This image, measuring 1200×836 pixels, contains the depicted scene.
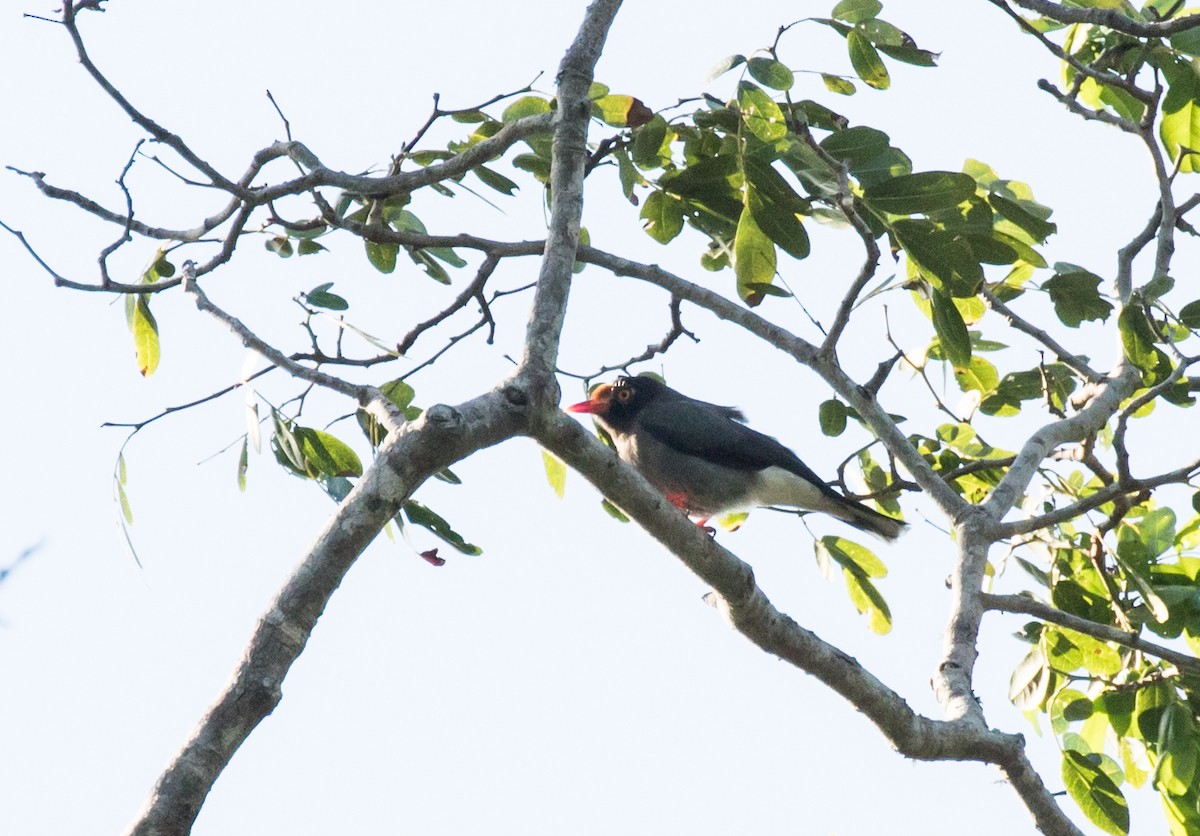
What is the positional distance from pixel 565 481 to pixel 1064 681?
2.16m

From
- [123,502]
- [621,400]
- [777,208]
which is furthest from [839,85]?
[621,400]

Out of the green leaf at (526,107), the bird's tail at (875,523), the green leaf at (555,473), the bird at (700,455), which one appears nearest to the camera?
the green leaf at (526,107)

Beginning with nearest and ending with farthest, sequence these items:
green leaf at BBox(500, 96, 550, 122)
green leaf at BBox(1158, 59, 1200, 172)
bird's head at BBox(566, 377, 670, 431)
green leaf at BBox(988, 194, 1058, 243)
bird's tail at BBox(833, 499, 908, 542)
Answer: green leaf at BBox(1158, 59, 1200, 172) → green leaf at BBox(988, 194, 1058, 243) → green leaf at BBox(500, 96, 550, 122) → bird's tail at BBox(833, 499, 908, 542) → bird's head at BBox(566, 377, 670, 431)

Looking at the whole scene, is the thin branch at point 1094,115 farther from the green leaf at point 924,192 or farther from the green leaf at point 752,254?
the green leaf at point 752,254

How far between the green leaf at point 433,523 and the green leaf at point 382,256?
130 cm

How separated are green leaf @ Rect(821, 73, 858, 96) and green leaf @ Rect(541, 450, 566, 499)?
Answer: 5.85ft

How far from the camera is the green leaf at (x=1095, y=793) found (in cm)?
437

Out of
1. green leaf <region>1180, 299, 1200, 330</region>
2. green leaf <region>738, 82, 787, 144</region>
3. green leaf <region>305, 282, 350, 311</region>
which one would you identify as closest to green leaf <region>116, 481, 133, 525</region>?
green leaf <region>305, 282, 350, 311</region>

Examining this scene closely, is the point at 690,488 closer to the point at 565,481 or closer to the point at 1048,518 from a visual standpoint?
the point at 565,481

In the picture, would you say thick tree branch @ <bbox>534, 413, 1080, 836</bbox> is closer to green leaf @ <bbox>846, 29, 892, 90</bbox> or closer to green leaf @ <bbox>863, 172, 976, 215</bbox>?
green leaf @ <bbox>863, 172, 976, 215</bbox>

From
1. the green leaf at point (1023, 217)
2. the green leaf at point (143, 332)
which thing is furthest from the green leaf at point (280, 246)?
the green leaf at point (1023, 217)

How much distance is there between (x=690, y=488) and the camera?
7.19m

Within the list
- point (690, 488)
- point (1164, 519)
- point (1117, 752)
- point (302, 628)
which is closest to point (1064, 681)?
point (1117, 752)

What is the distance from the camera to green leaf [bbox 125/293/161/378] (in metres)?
4.46
